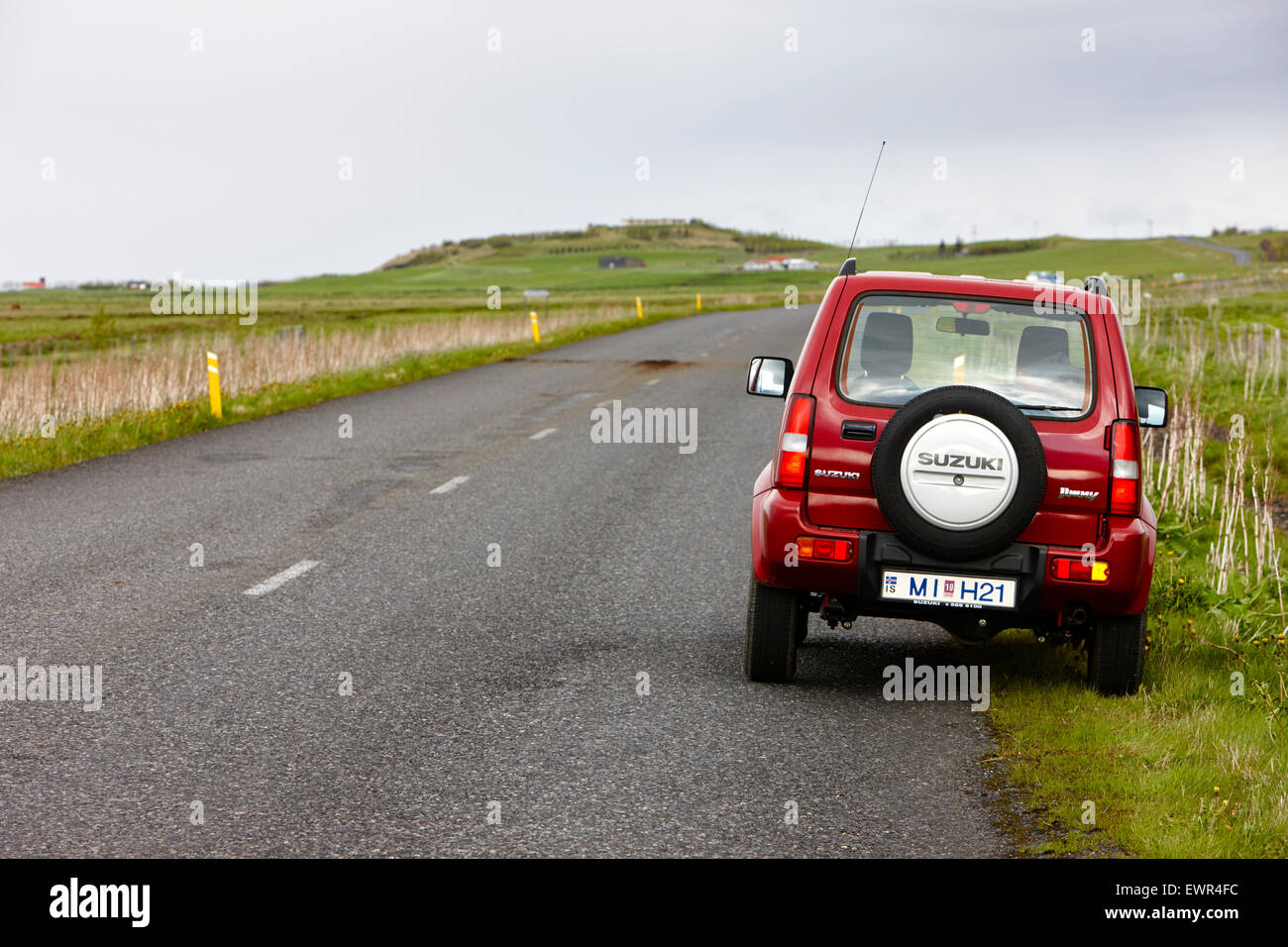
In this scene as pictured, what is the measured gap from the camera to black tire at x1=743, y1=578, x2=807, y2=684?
20.6 feet

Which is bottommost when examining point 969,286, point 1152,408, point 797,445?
A: point 797,445

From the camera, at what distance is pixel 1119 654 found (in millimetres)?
6160

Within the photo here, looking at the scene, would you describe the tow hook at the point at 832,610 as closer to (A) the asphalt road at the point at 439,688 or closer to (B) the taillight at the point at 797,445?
(A) the asphalt road at the point at 439,688

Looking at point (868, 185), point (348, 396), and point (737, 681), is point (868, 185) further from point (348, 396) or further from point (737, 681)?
point (348, 396)

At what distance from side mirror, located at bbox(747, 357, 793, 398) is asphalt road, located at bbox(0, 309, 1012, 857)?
4.61 ft

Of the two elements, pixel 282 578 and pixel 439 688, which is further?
pixel 282 578

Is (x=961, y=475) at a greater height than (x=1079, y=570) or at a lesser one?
greater

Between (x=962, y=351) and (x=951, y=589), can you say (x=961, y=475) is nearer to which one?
(x=951, y=589)

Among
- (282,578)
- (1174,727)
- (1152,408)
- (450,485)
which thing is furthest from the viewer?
(450,485)

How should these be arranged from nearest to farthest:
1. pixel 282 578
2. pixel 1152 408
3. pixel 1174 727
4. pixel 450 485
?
pixel 1174 727
pixel 1152 408
pixel 282 578
pixel 450 485

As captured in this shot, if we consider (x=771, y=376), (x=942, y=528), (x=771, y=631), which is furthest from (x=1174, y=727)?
(x=771, y=376)

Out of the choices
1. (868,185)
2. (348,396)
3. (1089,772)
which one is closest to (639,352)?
(348,396)

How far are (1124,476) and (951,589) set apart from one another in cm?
88

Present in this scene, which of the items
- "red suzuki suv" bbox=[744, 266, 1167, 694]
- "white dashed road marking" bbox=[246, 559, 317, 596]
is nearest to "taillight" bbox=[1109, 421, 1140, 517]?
"red suzuki suv" bbox=[744, 266, 1167, 694]
